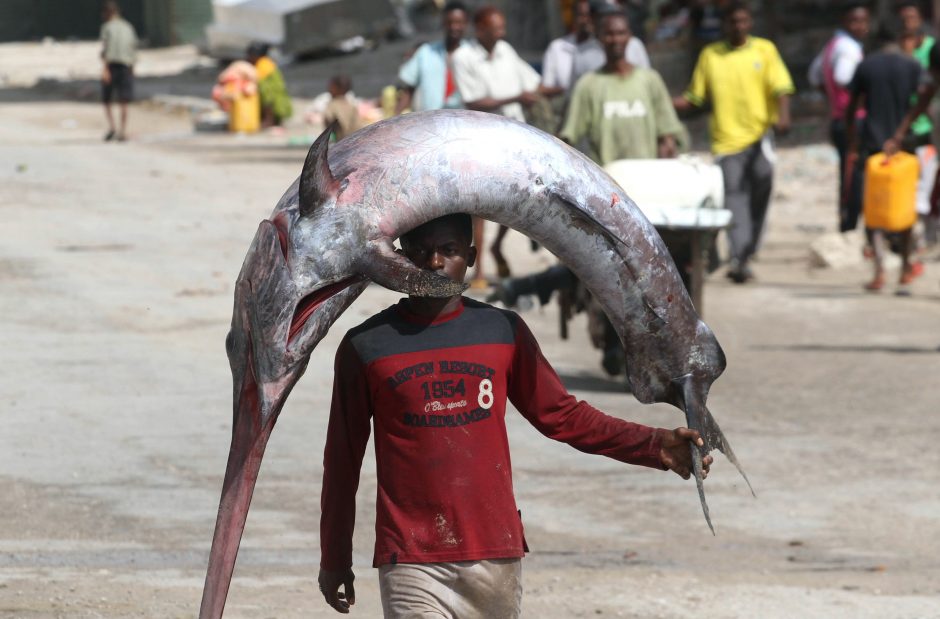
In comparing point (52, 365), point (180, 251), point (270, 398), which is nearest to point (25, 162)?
point (180, 251)

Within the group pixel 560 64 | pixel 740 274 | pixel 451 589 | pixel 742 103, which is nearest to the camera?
pixel 451 589

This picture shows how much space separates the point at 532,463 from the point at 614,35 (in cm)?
317

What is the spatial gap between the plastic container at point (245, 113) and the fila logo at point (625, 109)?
12536mm

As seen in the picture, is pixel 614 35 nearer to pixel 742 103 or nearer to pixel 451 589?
pixel 742 103

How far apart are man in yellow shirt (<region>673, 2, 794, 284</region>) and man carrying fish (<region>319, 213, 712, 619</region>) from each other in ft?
25.6

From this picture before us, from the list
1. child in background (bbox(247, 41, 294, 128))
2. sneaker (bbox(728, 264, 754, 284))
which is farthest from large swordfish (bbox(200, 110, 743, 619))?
child in background (bbox(247, 41, 294, 128))

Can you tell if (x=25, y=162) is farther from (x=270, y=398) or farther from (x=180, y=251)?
(x=270, y=398)

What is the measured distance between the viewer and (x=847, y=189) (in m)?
13.0

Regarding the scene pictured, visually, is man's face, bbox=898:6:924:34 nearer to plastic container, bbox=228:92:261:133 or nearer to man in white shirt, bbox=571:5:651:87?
man in white shirt, bbox=571:5:651:87

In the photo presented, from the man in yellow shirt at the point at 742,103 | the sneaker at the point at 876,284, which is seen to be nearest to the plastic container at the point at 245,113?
the man in yellow shirt at the point at 742,103

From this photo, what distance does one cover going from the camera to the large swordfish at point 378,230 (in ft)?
12.2

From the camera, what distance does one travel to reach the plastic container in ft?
71.2

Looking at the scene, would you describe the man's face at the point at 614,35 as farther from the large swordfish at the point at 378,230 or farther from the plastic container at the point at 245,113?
the plastic container at the point at 245,113

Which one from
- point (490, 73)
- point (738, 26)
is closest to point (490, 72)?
point (490, 73)
